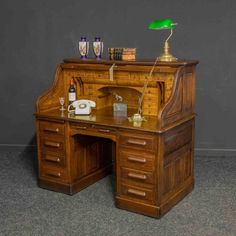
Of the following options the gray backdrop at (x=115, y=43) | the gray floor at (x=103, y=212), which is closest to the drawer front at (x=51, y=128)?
the gray floor at (x=103, y=212)

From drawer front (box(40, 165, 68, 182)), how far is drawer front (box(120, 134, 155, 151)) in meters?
0.75

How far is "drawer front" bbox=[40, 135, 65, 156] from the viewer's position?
146 inches

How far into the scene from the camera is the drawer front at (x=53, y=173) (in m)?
3.77

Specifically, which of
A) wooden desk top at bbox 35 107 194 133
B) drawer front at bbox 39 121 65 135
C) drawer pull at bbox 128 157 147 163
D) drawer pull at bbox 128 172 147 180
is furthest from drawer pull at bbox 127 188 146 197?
drawer front at bbox 39 121 65 135

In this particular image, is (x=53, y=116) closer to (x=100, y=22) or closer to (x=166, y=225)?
(x=166, y=225)

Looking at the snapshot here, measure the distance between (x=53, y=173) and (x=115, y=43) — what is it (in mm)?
1760

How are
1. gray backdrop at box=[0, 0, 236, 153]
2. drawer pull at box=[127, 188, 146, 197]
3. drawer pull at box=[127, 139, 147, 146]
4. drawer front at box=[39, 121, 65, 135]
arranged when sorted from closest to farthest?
drawer pull at box=[127, 139, 147, 146]
drawer pull at box=[127, 188, 146, 197]
drawer front at box=[39, 121, 65, 135]
gray backdrop at box=[0, 0, 236, 153]

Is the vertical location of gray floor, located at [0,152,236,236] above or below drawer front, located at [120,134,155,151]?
below

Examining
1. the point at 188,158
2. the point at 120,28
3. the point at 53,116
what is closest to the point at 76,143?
the point at 53,116

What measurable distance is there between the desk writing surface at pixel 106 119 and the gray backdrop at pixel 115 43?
1.24 meters

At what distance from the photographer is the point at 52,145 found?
375cm

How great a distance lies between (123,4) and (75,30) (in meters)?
0.62

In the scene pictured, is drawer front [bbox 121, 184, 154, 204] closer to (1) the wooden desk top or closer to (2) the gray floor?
(2) the gray floor

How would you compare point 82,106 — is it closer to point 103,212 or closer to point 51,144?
point 51,144
